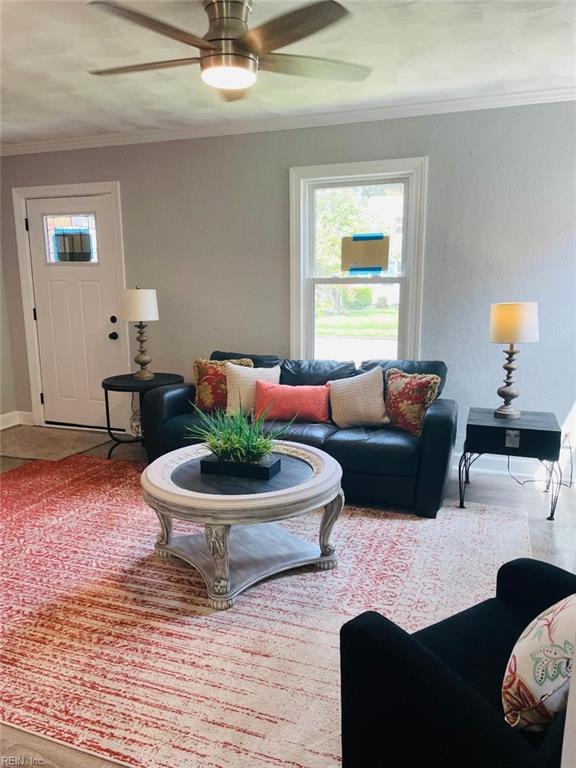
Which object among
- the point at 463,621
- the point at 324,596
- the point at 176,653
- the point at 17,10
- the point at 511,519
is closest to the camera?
the point at 463,621

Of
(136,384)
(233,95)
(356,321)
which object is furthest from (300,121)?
(136,384)

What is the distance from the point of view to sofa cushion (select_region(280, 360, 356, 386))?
3.82 m

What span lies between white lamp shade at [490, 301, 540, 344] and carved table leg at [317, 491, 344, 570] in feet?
4.97

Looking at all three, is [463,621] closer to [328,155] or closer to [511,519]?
[511,519]

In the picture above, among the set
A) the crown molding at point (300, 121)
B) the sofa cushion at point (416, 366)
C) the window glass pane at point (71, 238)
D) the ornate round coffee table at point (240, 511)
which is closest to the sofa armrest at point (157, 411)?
the ornate round coffee table at point (240, 511)

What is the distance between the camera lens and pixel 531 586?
149cm

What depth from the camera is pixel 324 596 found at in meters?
2.38

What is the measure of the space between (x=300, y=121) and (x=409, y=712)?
390 cm

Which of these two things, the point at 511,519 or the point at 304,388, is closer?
the point at 511,519

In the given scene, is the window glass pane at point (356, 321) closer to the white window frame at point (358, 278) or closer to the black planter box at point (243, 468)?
the white window frame at point (358, 278)

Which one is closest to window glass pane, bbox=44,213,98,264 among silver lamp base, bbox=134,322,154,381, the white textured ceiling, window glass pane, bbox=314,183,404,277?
the white textured ceiling

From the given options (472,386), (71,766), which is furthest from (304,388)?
(71,766)

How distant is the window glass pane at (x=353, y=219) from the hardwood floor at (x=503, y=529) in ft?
5.63

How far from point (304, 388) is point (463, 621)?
7.55ft
